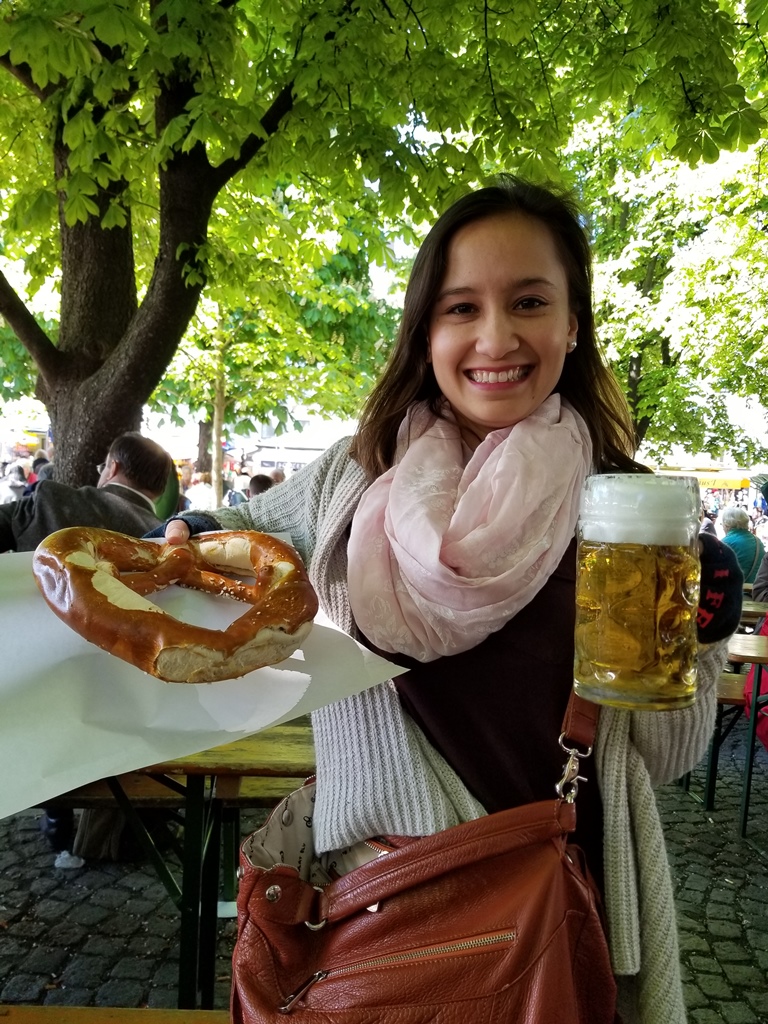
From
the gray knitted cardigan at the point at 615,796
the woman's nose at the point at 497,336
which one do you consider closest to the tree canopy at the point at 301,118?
the woman's nose at the point at 497,336

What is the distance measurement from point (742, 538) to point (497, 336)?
264 inches

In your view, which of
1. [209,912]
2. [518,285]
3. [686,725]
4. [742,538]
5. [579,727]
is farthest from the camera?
[742,538]

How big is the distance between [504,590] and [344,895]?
0.53 m

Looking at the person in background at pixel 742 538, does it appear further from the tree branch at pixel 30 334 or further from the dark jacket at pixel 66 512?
the tree branch at pixel 30 334

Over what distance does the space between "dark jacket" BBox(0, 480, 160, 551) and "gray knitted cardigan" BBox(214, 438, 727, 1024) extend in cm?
201

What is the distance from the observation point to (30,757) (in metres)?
1.14

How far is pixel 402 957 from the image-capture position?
1.03 meters

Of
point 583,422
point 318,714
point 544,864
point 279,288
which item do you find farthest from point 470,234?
point 279,288

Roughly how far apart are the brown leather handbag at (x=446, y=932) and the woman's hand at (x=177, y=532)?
1.91 ft

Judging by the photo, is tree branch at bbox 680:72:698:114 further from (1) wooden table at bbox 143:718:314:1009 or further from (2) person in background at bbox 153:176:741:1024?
(1) wooden table at bbox 143:718:314:1009

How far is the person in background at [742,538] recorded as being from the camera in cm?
714

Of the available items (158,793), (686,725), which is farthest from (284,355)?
(686,725)

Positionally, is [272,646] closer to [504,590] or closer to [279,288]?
[504,590]

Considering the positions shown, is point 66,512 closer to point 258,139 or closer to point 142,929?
point 142,929
